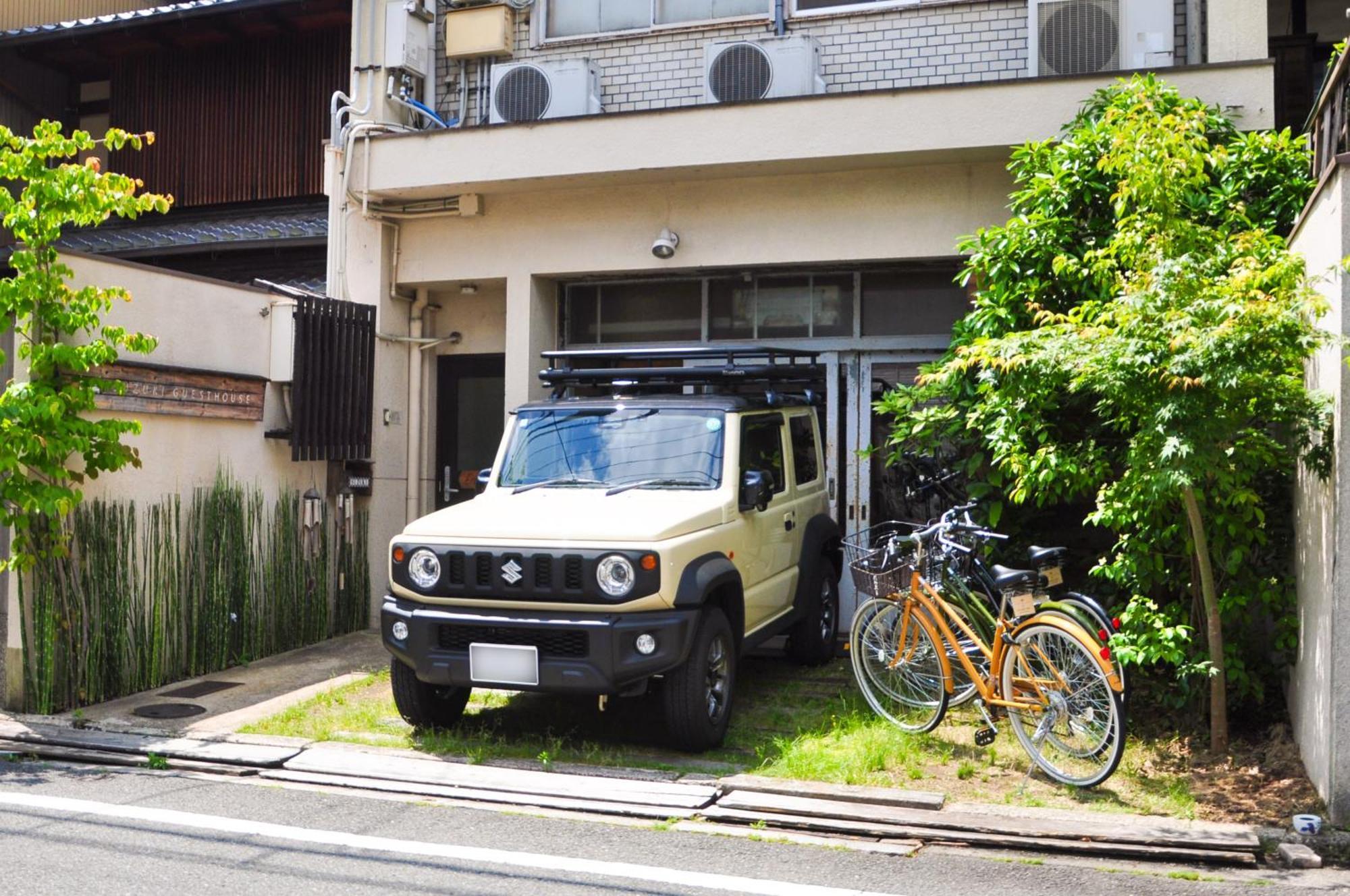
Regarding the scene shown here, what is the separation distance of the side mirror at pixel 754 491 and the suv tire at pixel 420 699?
2.03 metres

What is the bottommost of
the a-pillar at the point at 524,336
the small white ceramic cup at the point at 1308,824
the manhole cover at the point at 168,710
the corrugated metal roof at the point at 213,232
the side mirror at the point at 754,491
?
the manhole cover at the point at 168,710

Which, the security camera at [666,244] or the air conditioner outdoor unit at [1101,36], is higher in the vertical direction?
the air conditioner outdoor unit at [1101,36]

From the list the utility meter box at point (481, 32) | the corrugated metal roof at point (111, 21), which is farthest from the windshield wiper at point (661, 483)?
the corrugated metal roof at point (111, 21)

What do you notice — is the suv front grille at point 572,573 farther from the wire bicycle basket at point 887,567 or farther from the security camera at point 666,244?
the security camera at point 666,244

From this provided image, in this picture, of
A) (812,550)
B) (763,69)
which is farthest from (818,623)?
(763,69)

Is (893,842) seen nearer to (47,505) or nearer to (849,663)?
(849,663)

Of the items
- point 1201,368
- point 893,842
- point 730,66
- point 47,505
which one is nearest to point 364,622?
point 47,505

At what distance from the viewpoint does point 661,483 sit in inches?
306

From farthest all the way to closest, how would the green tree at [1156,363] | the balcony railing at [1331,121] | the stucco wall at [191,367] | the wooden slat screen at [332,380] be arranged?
the wooden slat screen at [332,380] < the stucco wall at [191,367] < the balcony railing at [1331,121] < the green tree at [1156,363]

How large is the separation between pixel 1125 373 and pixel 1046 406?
1.32 m

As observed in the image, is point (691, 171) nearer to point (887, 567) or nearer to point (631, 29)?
point (631, 29)

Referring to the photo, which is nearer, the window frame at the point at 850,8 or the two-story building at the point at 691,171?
the two-story building at the point at 691,171

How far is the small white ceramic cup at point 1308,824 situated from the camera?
220 inches

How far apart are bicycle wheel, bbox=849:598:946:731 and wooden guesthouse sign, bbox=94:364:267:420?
17.0ft
